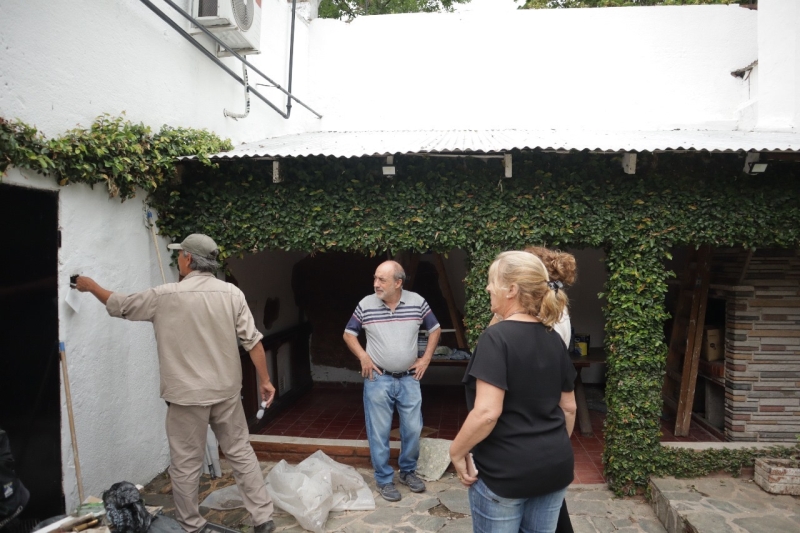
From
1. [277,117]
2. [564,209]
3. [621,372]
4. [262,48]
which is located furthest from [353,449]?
[262,48]

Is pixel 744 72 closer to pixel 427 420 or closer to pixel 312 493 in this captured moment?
pixel 427 420

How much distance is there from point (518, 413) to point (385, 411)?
2496mm

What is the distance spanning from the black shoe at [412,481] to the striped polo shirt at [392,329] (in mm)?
1057

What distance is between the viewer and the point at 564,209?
14.6 feet

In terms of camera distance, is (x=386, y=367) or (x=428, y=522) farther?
(x=386, y=367)

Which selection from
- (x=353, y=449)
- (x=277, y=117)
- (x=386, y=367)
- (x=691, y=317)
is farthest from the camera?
(x=277, y=117)

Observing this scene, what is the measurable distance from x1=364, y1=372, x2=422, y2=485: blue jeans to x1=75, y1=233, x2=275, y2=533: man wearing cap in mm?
1134

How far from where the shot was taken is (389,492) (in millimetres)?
4383

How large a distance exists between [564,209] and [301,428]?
4154 mm

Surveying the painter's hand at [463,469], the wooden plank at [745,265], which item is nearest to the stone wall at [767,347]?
the wooden plank at [745,265]

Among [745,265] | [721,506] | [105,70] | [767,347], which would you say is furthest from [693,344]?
[105,70]

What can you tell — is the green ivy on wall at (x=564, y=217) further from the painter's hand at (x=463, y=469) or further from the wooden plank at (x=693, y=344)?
the painter's hand at (x=463, y=469)

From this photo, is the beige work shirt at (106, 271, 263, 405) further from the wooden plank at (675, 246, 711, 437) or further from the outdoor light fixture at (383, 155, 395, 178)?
the wooden plank at (675, 246, 711, 437)

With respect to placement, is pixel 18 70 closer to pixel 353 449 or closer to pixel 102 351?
pixel 102 351
